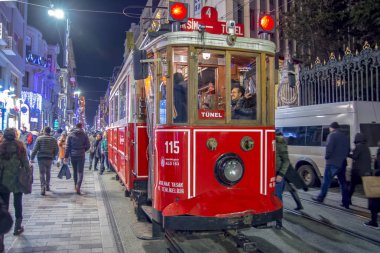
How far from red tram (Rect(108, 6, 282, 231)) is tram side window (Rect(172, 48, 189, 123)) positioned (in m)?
0.01

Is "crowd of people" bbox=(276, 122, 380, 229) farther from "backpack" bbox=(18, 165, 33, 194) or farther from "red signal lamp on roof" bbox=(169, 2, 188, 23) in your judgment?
"backpack" bbox=(18, 165, 33, 194)

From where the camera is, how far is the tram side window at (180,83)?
5160 millimetres

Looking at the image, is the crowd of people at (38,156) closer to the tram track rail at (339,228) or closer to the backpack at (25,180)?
the backpack at (25,180)

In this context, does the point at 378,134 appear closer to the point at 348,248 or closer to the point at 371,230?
the point at 371,230

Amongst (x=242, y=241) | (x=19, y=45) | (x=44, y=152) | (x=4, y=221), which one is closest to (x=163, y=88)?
(x=242, y=241)

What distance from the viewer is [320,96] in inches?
596

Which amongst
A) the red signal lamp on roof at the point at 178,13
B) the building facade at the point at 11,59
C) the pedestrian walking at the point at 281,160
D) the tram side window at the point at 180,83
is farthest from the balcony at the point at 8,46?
the tram side window at the point at 180,83

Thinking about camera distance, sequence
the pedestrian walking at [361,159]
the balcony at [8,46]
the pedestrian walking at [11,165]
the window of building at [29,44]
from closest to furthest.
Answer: the pedestrian walking at [11,165] < the pedestrian walking at [361,159] < the balcony at [8,46] < the window of building at [29,44]

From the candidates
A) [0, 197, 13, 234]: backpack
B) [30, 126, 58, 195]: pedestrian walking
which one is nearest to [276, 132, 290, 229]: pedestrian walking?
[0, 197, 13, 234]: backpack

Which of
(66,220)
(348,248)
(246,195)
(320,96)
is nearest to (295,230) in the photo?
(348,248)

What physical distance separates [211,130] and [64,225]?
3560mm

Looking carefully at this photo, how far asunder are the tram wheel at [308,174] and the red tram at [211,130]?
6174 millimetres

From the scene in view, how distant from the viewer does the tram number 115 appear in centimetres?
507

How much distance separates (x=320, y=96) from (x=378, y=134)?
5263 mm
